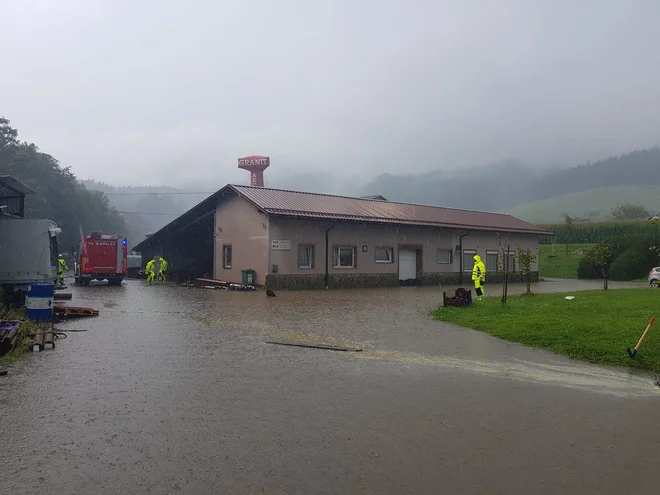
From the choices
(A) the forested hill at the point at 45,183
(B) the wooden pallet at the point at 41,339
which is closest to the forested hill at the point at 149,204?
(A) the forested hill at the point at 45,183

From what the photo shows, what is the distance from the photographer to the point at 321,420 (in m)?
5.44

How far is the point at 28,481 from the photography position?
4.01m

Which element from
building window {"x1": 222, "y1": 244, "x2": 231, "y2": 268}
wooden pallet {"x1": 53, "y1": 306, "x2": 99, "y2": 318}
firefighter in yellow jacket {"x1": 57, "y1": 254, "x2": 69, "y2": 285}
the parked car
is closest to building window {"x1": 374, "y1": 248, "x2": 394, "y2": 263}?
building window {"x1": 222, "y1": 244, "x2": 231, "y2": 268}

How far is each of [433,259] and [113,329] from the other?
22.5 metres

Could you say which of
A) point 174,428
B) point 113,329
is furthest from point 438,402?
point 113,329

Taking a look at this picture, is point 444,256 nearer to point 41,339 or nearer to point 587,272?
point 587,272

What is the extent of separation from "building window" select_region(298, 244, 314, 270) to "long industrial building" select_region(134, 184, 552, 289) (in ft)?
0.16

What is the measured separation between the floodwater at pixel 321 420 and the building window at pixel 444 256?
73.3 feet

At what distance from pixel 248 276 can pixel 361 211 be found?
761 centimetres

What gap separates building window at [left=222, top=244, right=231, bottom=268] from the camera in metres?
28.3

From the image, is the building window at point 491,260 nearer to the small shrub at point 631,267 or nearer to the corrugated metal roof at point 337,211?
the corrugated metal roof at point 337,211

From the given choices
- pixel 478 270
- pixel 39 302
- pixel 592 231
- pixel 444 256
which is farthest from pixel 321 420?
pixel 592 231

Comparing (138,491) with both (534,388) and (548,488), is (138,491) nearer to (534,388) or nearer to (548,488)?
(548,488)

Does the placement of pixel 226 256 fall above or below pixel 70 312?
above
